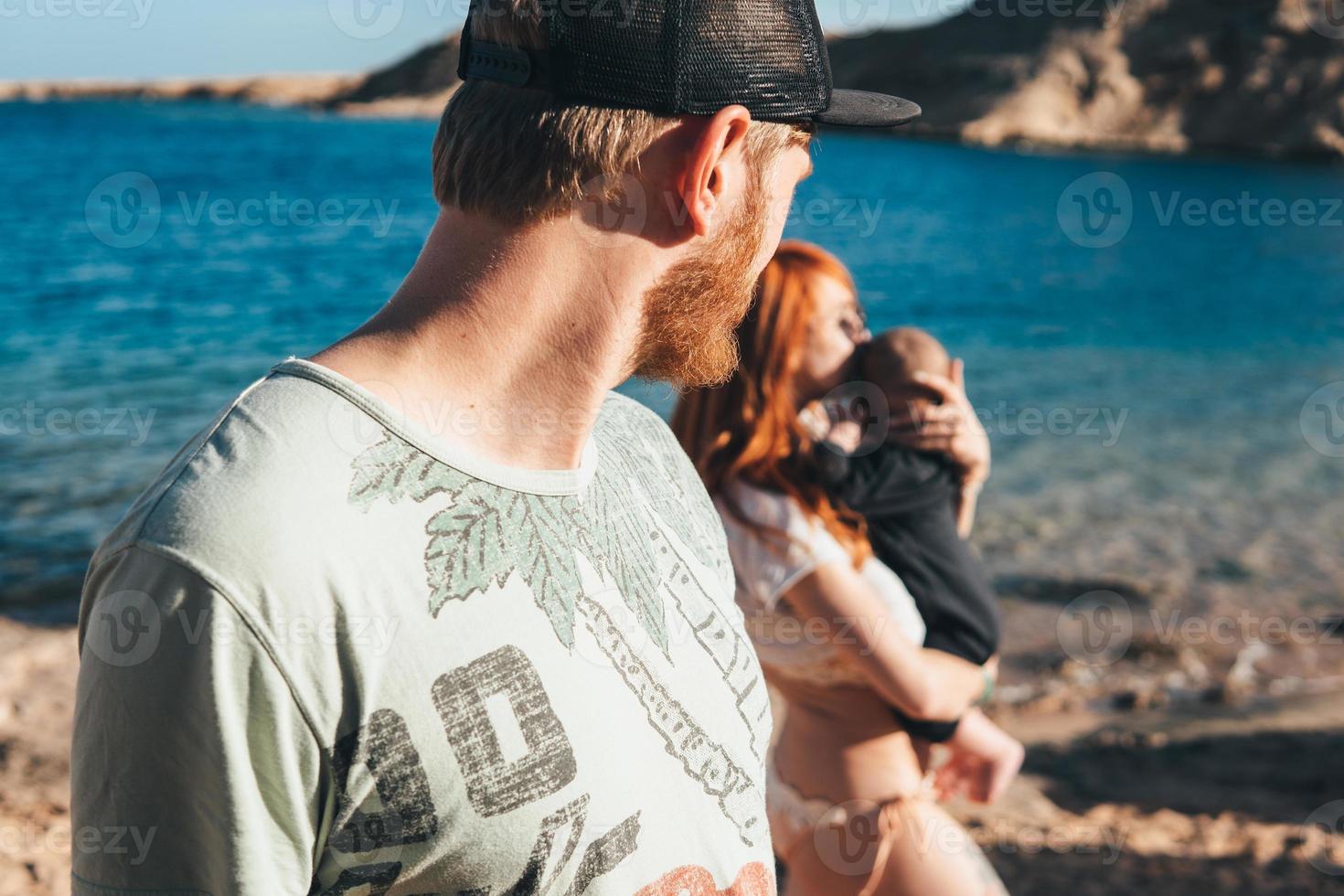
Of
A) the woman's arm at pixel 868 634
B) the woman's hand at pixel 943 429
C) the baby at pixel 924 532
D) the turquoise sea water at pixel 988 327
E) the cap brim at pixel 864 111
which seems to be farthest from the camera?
the turquoise sea water at pixel 988 327

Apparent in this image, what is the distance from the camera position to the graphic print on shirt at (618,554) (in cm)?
117

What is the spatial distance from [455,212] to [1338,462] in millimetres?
12372

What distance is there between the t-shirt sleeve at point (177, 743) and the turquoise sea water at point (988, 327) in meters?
0.89

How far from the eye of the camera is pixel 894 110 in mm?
1752

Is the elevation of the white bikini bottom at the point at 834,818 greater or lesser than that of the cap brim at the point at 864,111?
lesser

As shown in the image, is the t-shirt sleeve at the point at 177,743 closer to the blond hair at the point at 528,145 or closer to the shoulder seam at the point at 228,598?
the shoulder seam at the point at 228,598

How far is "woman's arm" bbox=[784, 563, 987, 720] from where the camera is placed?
2557 mm

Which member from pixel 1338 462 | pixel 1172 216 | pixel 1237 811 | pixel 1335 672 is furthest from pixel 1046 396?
pixel 1172 216

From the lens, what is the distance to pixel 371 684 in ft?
3.51

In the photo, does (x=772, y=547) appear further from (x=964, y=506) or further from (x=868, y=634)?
Answer: (x=964, y=506)

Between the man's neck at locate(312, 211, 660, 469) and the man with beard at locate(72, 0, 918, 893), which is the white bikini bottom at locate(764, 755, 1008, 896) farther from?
the man's neck at locate(312, 211, 660, 469)

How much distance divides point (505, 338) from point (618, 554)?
1.05 ft

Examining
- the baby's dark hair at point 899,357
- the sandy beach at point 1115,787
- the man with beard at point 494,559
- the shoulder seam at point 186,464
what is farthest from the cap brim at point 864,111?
the sandy beach at point 1115,787

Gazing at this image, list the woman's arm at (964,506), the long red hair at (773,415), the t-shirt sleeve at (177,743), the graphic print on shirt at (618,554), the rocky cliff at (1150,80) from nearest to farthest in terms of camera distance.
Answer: the t-shirt sleeve at (177,743) < the graphic print on shirt at (618,554) < the long red hair at (773,415) < the woman's arm at (964,506) < the rocky cliff at (1150,80)
